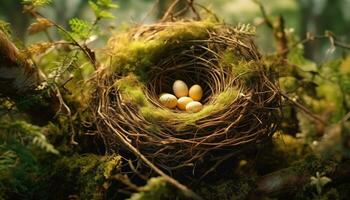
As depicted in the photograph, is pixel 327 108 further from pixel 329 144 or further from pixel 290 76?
pixel 329 144

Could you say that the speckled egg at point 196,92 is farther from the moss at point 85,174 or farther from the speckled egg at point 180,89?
the moss at point 85,174

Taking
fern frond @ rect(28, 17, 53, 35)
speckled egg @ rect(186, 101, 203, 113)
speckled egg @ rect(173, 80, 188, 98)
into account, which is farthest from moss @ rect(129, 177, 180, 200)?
fern frond @ rect(28, 17, 53, 35)

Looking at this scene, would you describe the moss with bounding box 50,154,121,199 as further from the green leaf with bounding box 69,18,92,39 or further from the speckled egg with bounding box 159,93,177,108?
the green leaf with bounding box 69,18,92,39

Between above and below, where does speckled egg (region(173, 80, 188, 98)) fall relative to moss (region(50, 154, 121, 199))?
above

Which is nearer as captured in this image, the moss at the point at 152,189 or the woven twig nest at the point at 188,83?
the moss at the point at 152,189

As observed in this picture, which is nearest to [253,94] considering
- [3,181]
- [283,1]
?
[3,181]

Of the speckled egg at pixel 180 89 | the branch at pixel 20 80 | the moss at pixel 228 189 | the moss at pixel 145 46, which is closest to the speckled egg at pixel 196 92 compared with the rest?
the speckled egg at pixel 180 89

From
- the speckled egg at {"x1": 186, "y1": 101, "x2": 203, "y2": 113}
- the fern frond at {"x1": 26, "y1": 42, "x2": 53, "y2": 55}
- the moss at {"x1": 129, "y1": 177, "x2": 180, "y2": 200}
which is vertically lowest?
the moss at {"x1": 129, "y1": 177, "x2": 180, "y2": 200}
